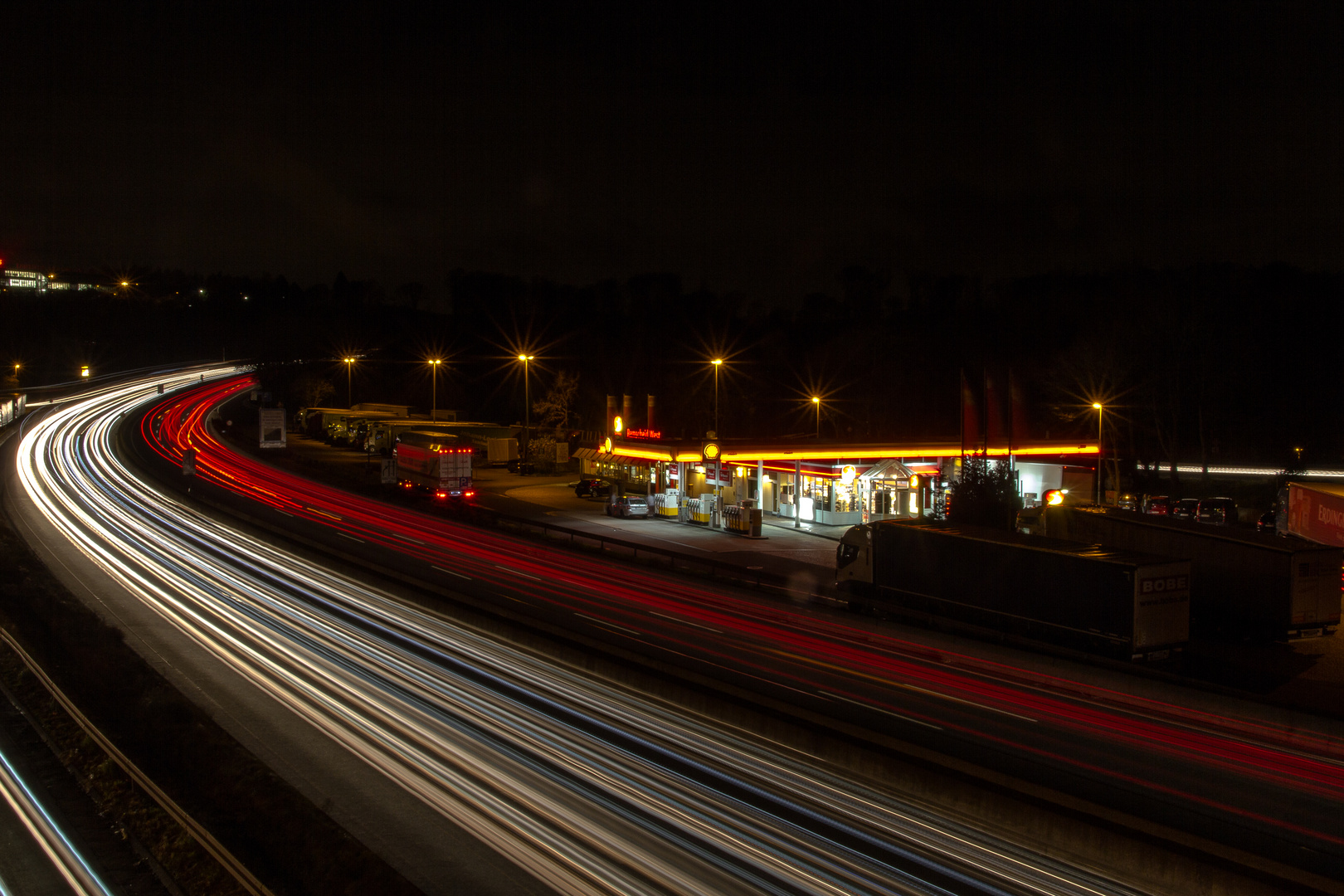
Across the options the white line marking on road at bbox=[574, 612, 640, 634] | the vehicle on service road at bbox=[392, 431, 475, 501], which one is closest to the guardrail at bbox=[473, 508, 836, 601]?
the white line marking on road at bbox=[574, 612, 640, 634]

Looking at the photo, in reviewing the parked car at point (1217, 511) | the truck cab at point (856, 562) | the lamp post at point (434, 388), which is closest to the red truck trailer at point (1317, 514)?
the parked car at point (1217, 511)

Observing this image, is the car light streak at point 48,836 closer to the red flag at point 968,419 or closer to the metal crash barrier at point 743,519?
the metal crash barrier at point 743,519

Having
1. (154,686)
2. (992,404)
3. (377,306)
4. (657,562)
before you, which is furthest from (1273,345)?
(377,306)

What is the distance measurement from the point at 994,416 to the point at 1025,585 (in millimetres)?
23808

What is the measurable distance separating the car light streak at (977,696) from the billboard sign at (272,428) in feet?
94.5

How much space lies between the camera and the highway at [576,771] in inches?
343

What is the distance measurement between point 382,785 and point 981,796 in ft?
22.5

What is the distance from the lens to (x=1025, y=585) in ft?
61.8

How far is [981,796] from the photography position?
9.85 meters

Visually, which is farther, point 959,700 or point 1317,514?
point 1317,514

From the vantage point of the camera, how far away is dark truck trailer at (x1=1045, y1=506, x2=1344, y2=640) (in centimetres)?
1925

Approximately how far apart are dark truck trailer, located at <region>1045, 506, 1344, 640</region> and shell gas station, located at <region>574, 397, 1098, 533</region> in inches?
556

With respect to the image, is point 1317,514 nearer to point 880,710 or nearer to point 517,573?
point 880,710

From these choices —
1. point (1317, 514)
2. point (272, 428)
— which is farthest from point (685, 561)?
point (272, 428)
